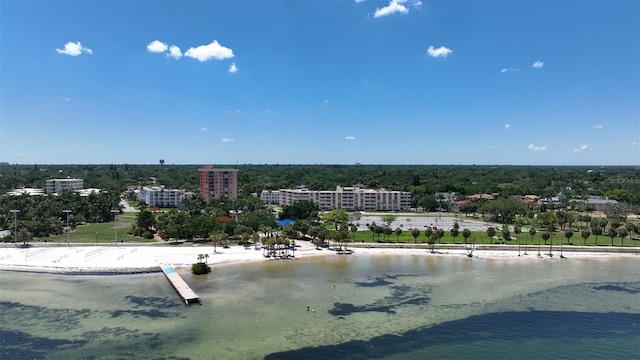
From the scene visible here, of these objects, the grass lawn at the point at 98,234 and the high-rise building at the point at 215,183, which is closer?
the grass lawn at the point at 98,234

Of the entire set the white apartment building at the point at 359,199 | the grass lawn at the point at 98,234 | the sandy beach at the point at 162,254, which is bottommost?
the sandy beach at the point at 162,254

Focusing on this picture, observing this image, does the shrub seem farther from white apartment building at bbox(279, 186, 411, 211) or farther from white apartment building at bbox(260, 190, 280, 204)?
white apartment building at bbox(260, 190, 280, 204)

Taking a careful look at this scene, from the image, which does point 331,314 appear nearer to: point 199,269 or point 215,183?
point 199,269

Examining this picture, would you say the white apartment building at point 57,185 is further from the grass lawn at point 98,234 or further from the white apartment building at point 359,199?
the white apartment building at point 359,199

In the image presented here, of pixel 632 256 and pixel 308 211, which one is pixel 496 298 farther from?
pixel 308 211

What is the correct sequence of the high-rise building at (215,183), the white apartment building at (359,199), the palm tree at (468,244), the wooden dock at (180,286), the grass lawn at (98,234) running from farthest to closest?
the high-rise building at (215,183), the white apartment building at (359,199), the grass lawn at (98,234), the palm tree at (468,244), the wooden dock at (180,286)

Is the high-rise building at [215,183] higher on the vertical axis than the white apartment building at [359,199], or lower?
→ higher

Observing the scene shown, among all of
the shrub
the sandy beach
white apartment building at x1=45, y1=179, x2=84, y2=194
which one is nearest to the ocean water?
the shrub

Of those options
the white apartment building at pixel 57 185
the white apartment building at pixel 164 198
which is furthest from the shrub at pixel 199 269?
the white apartment building at pixel 57 185
